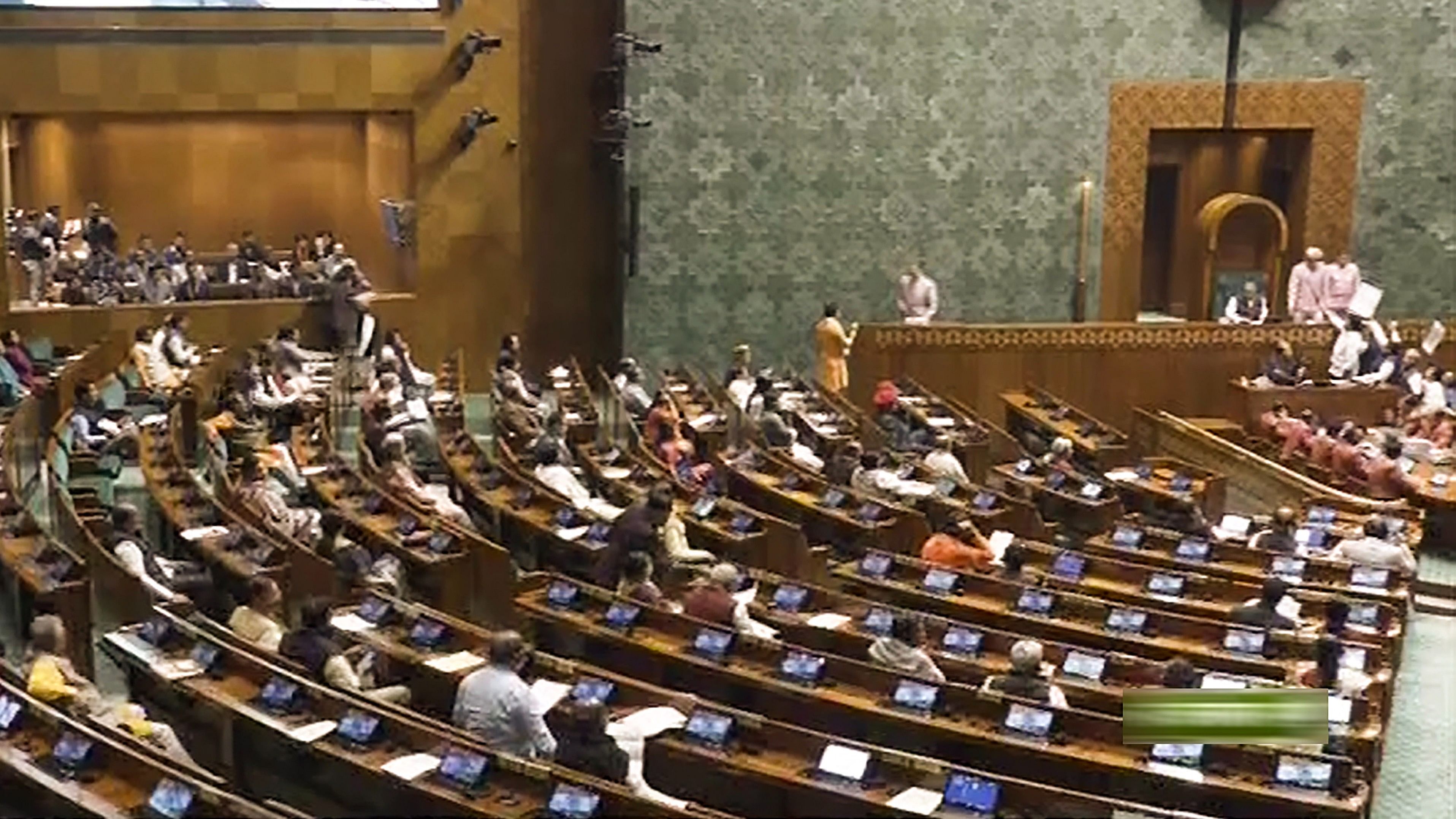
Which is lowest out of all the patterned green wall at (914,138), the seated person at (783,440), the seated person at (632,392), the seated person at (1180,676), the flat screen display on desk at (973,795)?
the flat screen display on desk at (973,795)

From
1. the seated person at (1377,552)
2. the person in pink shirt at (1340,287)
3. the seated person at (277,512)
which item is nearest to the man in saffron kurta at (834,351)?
the person in pink shirt at (1340,287)

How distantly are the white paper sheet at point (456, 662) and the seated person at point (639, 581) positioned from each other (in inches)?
42.2

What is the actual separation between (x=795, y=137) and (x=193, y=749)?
12.7 m

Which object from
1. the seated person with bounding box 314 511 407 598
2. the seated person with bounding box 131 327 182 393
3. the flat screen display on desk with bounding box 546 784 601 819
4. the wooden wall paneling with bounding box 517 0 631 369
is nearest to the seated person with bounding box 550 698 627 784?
the flat screen display on desk with bounding box 546 784 601 819

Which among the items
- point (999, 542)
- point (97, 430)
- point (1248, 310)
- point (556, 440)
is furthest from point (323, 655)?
point (1248, 310)

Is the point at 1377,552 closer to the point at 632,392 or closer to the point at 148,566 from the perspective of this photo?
the point at 632,392

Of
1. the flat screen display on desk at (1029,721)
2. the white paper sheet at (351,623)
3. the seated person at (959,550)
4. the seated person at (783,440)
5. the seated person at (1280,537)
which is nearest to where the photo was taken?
the flat screen display on desk at (1029,721)

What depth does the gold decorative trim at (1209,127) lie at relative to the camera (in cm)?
1998

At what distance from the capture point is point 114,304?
59.5ft

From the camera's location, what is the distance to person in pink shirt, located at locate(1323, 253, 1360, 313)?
62.7ft

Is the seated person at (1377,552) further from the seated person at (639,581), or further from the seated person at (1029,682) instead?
the seated person at (639,581)

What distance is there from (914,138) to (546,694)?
42.2ft

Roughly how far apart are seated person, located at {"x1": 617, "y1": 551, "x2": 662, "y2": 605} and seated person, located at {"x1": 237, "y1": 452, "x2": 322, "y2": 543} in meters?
2.36

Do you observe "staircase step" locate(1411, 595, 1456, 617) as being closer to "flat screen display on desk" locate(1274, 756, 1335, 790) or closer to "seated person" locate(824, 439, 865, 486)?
"seated person" locate(824, 439, 865, 486)
